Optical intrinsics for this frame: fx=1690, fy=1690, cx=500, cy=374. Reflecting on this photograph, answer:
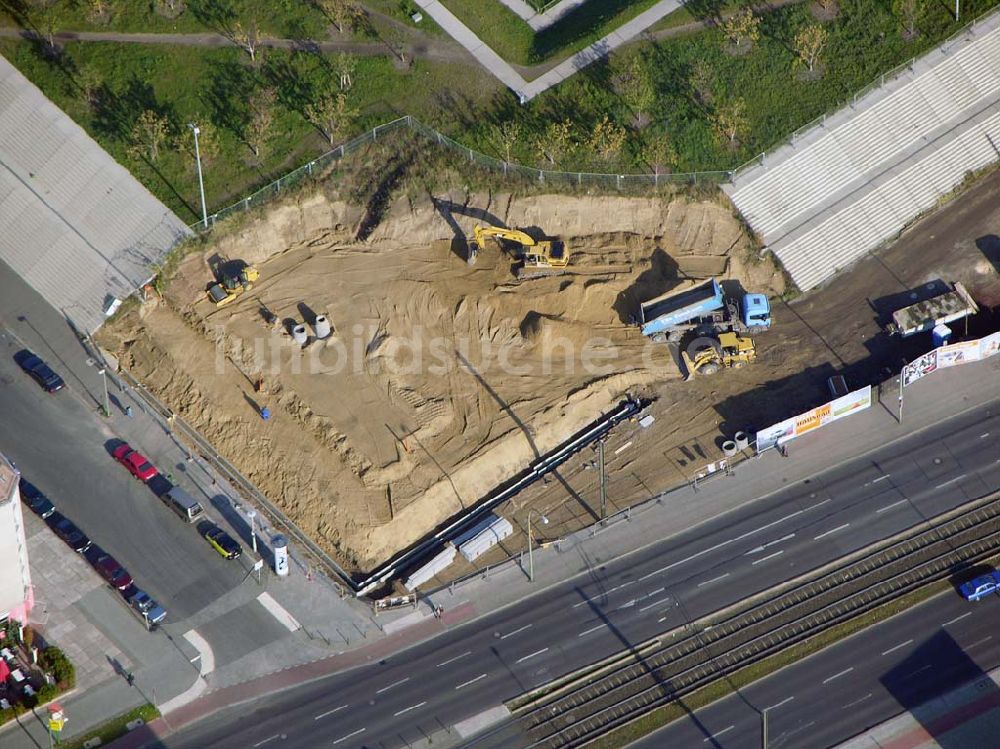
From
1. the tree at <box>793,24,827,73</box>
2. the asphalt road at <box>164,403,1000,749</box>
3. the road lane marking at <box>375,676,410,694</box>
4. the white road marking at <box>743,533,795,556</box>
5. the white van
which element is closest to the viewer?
the asphalt road at <box>164,403,1000,749</box>

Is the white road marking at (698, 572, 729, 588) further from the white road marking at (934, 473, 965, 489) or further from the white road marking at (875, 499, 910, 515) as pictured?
the white road marking at (934, 473, 965, 489)

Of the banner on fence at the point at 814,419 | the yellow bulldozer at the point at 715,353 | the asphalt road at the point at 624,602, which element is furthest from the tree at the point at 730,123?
the asphalt road at the point at 624,602

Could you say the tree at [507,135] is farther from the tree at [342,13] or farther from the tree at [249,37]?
the tree at [249,37]

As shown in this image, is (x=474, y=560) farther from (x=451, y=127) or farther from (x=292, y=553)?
(x=451, y=127)

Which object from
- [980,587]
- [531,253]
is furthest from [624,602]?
[531,253]

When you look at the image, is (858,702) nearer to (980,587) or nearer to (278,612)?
(980,587)

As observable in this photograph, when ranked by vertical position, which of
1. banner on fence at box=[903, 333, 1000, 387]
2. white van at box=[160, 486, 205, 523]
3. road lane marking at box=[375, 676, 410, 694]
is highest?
banner on fence at box=[903, 333, 1000, 387]

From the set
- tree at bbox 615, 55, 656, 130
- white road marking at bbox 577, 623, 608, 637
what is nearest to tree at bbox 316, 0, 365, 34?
tree at bbox 615, 55, 656, 130
